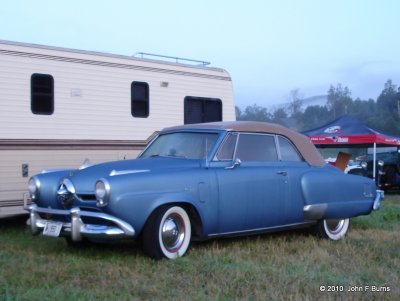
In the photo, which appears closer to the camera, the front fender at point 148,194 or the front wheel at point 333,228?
the front fender at point 148,194

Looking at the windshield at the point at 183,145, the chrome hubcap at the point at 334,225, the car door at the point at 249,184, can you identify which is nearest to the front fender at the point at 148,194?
the car door at the point at 249,184

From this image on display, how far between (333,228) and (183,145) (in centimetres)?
236

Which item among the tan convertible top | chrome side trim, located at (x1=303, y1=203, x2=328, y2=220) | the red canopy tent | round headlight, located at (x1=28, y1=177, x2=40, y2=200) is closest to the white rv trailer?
round headlight, located at (x1=28, y1=177, x2=40, y2=200)

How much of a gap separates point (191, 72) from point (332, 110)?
4957 cm

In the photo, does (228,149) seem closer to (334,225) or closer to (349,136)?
(334,225)

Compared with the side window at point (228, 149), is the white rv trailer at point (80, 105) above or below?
above

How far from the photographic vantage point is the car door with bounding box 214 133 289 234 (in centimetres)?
650

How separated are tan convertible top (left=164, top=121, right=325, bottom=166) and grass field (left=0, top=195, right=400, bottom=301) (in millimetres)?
1060

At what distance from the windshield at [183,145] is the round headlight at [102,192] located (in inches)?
52.2

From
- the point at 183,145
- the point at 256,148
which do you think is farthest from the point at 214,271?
the point at 256,148

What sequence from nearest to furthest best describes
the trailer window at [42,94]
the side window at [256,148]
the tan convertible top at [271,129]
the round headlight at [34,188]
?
the round headlight at [34,188] → the side window at [256,148] → the tan convertible top at [271,129] → the trailer window at [42,94]

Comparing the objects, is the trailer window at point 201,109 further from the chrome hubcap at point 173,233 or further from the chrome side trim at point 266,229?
the chrome hubcap at point 173,233

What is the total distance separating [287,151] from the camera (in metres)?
7.44

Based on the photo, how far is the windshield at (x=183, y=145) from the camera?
22.3 feet
